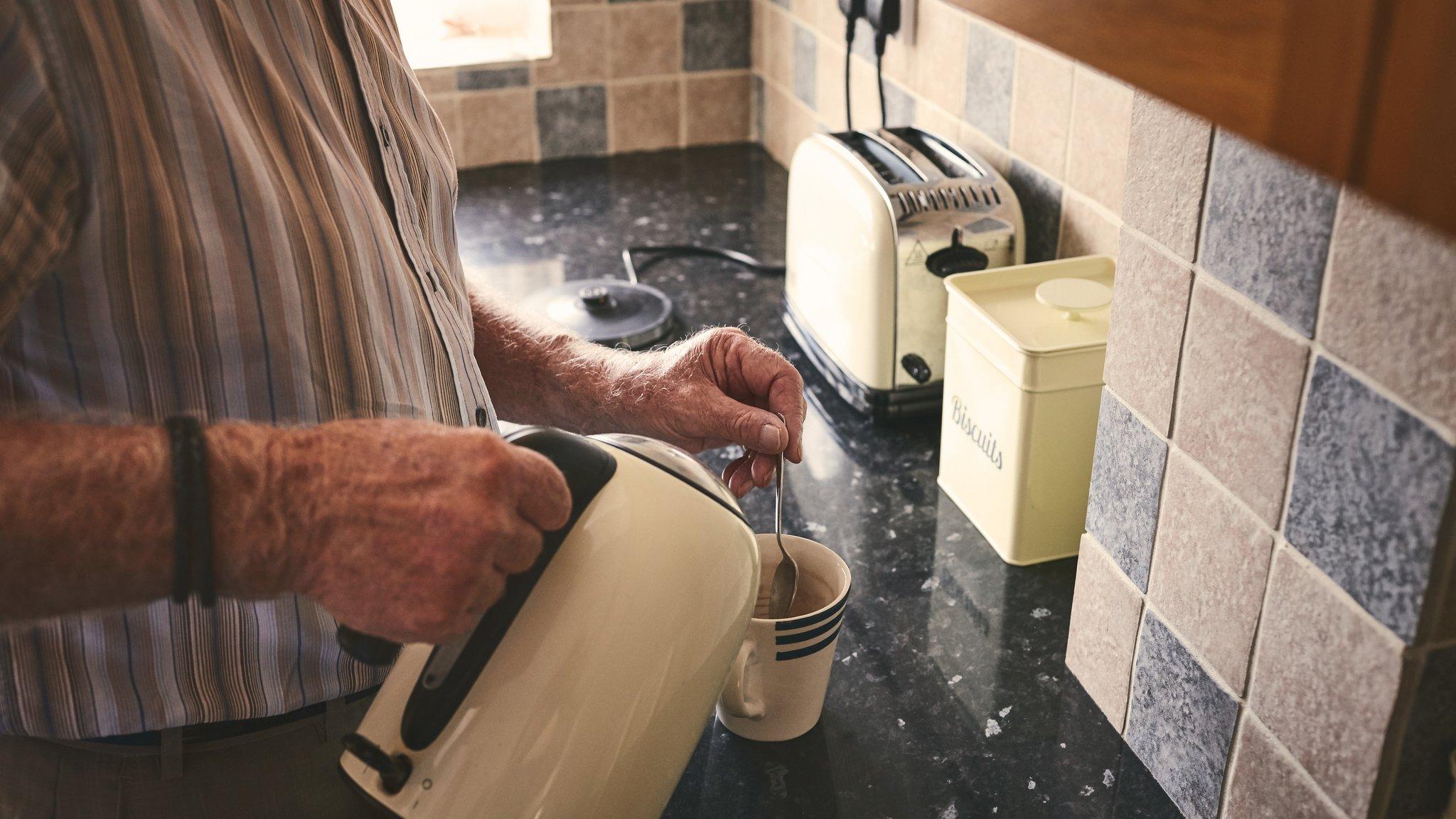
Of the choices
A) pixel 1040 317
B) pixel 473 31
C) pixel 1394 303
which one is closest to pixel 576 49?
pixel 473 31

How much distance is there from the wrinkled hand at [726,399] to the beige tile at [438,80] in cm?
135

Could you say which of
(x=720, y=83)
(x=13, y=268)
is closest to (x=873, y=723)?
(x=13, y=268)

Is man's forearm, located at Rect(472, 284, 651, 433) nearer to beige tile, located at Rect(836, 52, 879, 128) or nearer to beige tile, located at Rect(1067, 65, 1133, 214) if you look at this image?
beige tile, located at Rect(1067, 65, 1133, 214)

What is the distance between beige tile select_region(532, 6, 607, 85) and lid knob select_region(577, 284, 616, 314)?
30.9 inches

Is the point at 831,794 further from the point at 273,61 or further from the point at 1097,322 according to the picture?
the point at 273,61

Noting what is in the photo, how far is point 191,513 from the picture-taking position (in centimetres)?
50

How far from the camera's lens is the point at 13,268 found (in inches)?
19.6

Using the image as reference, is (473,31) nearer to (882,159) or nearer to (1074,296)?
(882,159)

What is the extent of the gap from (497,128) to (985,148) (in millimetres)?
1044

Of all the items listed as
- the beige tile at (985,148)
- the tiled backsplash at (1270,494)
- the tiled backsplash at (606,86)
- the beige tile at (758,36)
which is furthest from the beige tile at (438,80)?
the tiled backsplash at (1270,494)

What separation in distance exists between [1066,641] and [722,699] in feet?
0.98

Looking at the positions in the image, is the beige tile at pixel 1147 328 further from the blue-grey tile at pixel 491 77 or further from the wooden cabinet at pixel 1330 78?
the blue-grey tile at pixel 491 77

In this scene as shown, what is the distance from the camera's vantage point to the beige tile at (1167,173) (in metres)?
0.67

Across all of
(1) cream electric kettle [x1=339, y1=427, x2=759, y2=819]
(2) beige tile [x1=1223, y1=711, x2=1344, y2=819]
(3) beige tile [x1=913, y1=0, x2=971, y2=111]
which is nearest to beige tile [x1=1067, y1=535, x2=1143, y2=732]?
(2) beige tile [x1=1223, y1=711, x2=1344, y2=819]
